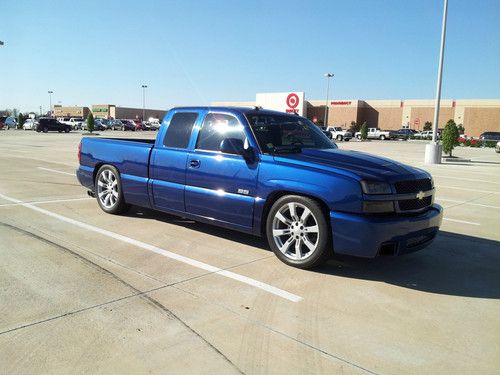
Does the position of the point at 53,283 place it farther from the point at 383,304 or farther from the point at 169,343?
the point at 383,304

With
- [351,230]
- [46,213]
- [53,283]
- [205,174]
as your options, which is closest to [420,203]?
[351,230]

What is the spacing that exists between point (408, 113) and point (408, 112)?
200mm

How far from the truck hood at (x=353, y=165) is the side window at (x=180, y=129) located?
5.05 ft

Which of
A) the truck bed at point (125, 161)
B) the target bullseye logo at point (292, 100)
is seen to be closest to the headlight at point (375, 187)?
the truck bed at point (125, 161)

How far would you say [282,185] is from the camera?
4848 mm

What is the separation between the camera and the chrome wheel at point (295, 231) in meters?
4.73

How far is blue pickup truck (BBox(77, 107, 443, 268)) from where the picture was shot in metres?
4.45

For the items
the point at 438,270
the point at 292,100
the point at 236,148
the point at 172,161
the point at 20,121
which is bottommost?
the point at 438,270

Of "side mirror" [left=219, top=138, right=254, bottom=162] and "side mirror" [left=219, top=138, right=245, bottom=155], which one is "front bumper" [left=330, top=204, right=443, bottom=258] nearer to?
"side mirror" [left=219, top=138, right=254, bottom=162]

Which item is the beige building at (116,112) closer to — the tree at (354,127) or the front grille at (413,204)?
the tree at (354,127)

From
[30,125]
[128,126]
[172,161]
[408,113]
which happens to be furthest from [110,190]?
[408,113]

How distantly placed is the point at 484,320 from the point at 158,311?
2.72m

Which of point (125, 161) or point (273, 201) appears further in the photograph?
point (125, 161)

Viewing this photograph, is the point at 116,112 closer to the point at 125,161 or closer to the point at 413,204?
the point at 125,161
